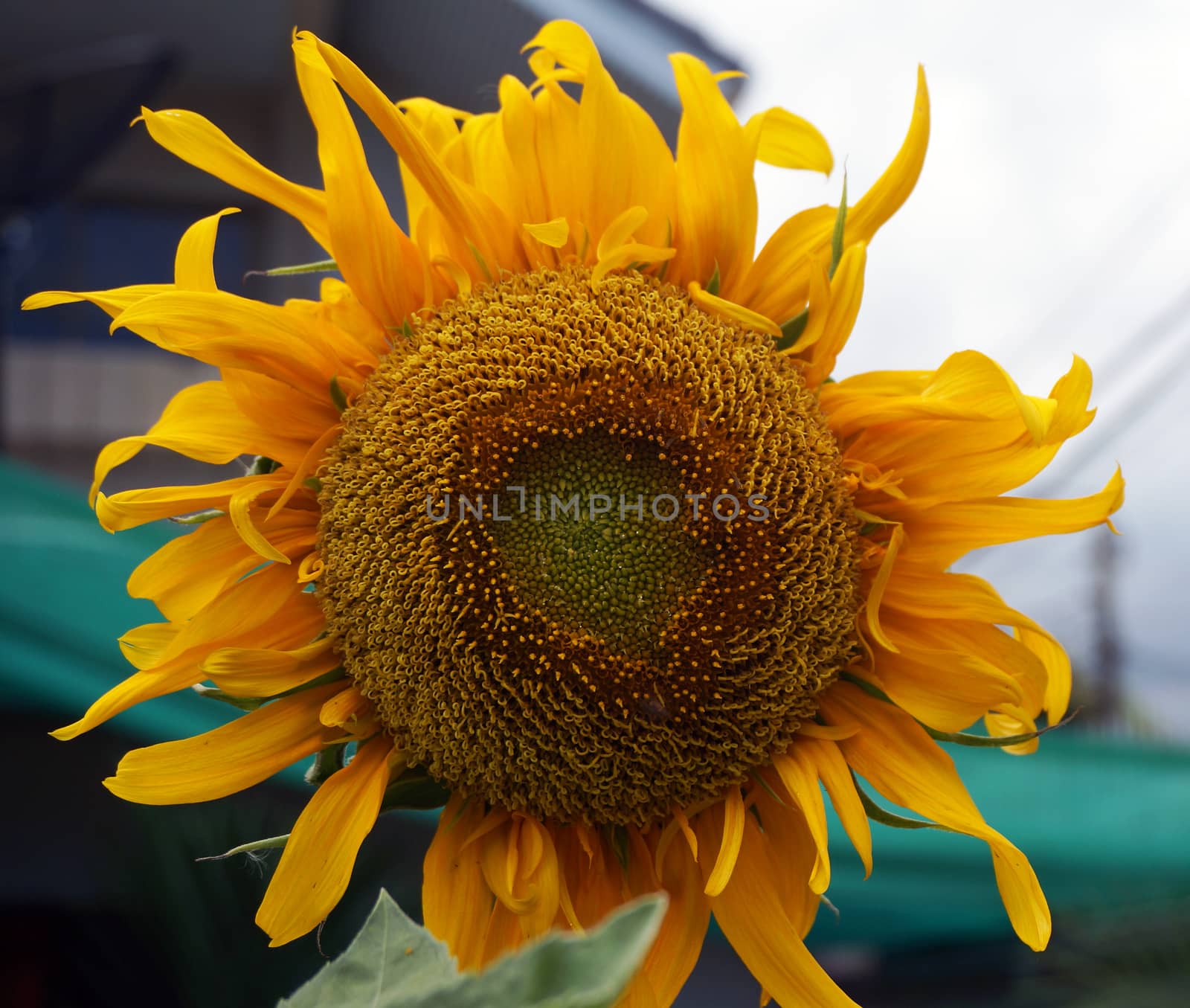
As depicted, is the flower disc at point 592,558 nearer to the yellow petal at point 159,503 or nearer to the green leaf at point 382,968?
the yellow petal at point 159,503

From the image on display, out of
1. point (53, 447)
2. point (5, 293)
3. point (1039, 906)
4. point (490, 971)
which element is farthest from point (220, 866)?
point (5, 293)

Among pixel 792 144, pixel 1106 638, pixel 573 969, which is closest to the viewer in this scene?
pixel 573 969

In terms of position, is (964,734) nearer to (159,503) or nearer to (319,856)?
(319,856)

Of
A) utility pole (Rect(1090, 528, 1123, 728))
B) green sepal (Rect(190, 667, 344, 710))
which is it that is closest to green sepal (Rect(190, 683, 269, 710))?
green sepal (Rect(190, 667, 344, 710))

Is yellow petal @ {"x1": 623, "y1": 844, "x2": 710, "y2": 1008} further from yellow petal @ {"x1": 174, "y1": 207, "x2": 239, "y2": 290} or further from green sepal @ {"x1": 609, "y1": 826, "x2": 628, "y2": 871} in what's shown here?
yellow petal @ {"x1": 174, "y1": 207, "x2": 239, "y2": 290}

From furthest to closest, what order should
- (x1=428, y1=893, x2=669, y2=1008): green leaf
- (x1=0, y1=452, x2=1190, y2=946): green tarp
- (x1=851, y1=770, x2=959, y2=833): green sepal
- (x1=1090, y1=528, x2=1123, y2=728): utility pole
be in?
(x1=1090, y1=528, x2=1123, y2=728): utility pole, (x1=0, y1=452, x2=1190, y2=946): green tarp, (x1=851, y1=770, x2=959, y2=833): green sepal, (x1=428, y1=893, x2=669, y2=1008): green leaf

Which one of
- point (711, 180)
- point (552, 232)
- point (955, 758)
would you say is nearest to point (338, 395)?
point (552, 232)
